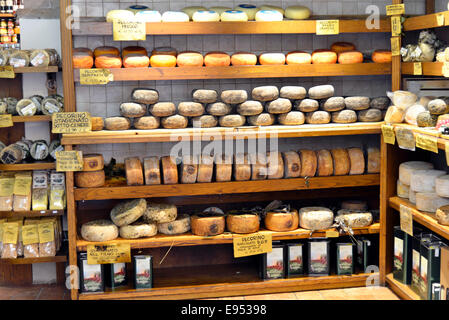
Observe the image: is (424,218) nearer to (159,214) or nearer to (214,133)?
(214,133)

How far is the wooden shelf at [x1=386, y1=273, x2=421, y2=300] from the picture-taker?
3.70m

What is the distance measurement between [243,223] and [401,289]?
3.69 ft

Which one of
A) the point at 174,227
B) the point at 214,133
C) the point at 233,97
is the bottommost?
the point at 174,227

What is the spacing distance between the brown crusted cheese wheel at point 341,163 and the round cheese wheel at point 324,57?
650 millimetres

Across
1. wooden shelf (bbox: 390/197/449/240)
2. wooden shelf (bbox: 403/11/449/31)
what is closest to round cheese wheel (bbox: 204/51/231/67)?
wooden shelf (bbox: 403/11/449/31)

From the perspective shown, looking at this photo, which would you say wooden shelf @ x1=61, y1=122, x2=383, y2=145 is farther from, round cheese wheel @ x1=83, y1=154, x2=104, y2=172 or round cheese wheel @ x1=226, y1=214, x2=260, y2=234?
round cheese wheel @ x1=226, y1=214, x2=260, y2=234

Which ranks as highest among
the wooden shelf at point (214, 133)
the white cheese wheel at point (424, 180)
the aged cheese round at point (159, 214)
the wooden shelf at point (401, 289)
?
the wooden shelf at point (214, 133)

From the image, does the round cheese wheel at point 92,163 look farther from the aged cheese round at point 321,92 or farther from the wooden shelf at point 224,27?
the aged cheese round at point 321,92

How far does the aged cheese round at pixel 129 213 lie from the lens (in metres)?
3.91

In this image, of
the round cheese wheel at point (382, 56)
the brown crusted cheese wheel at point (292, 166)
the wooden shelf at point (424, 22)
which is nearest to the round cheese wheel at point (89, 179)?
the brown crusted cheese wheel at point (292, 166)

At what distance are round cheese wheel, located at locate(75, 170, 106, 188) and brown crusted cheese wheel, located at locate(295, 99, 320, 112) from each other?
1.45 m

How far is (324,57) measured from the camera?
4.15 metres

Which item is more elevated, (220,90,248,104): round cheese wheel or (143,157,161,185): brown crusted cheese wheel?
(220,90,248,104): round cheese wheel

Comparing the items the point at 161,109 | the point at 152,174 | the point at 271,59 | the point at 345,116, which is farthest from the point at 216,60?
the point at 345,116
